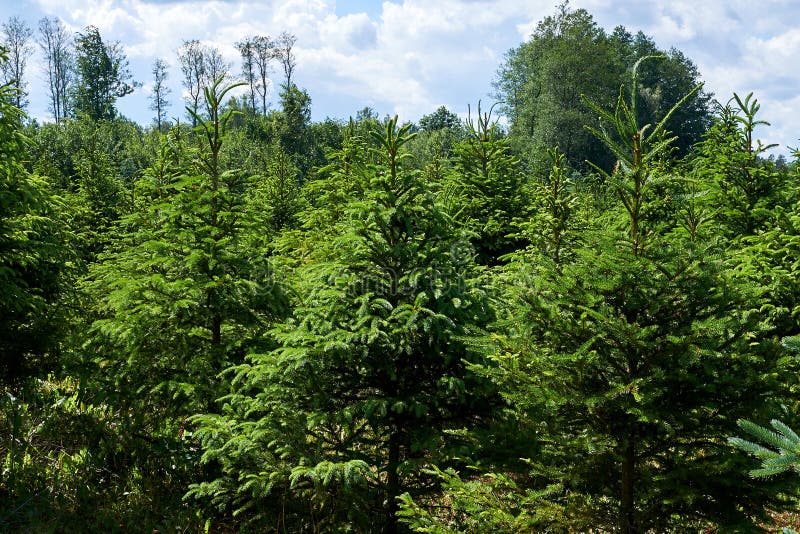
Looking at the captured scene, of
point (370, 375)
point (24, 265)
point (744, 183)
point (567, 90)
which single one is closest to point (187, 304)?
point (370, 375)

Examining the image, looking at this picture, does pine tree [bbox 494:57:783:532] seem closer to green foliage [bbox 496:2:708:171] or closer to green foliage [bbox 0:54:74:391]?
green foliage [bbox 0:54:74:391]

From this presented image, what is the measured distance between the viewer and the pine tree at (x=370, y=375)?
4.79 metres

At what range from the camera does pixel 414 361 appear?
5266 mm

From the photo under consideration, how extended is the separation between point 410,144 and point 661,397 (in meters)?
67.6

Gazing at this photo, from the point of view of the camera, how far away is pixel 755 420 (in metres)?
3.66

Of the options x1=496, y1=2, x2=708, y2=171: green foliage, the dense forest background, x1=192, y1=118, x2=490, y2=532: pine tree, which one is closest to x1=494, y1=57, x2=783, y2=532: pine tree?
the dense forest background

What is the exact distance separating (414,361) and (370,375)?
0.44 metres

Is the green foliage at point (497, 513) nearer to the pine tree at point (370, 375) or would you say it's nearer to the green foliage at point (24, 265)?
the pine tree at point (370, 375)

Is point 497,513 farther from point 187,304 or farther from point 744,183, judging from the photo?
point 744,183

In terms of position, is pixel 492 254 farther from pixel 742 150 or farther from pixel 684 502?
pixel 684 502

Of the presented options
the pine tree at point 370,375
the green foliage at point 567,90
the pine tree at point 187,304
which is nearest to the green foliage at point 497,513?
the pine tree at point 370,375

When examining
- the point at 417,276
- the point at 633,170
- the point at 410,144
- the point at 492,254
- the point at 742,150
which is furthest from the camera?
the point at 410,144

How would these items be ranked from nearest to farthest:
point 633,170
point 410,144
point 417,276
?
point 633,170 → point 417,276 → point 410,144

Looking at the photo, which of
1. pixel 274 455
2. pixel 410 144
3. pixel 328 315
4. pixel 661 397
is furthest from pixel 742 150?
pixel 410 144
